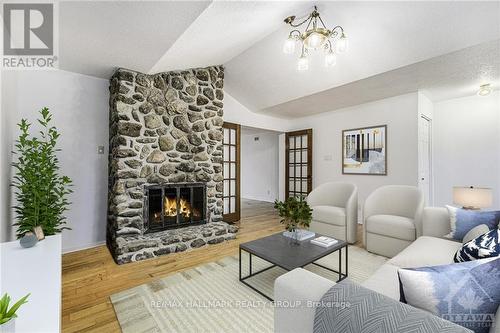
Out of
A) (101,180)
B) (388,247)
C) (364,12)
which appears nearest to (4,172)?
(101,180)

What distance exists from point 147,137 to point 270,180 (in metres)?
4.63

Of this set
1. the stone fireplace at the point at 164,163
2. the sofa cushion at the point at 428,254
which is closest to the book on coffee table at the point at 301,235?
the sofa cushion at the point at 428,254

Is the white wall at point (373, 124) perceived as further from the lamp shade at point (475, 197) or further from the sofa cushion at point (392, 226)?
the sofa cushion at point (392, 226)

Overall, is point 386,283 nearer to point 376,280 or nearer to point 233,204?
point 376,280

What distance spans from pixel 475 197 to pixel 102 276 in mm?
4308

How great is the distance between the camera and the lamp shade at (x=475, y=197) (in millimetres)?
2570

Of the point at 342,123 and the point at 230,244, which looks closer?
the point at 230,244

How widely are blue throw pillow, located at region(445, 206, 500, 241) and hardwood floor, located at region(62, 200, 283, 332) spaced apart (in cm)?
243

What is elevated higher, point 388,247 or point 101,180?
point 101,180

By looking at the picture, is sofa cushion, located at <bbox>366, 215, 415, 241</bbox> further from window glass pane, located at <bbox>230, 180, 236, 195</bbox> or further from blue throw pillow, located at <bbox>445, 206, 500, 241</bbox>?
window glass pane, located at <bbox>230, 180, 236, 195</bbox>

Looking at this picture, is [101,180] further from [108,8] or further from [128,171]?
[108,8]

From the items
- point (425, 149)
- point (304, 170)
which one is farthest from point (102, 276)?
point (425, 149)

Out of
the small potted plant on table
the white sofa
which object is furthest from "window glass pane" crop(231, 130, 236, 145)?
the white sofa

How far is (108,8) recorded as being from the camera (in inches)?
75.6
